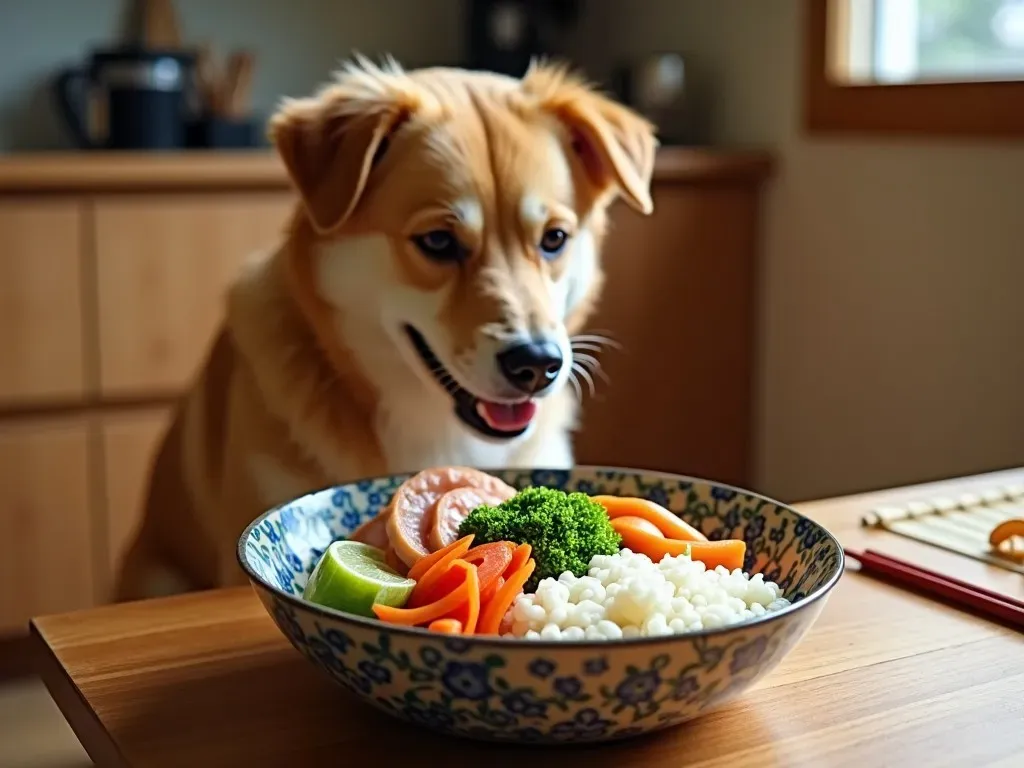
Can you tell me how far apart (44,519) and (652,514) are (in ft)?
5.52

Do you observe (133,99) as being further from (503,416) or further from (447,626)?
(447,626)

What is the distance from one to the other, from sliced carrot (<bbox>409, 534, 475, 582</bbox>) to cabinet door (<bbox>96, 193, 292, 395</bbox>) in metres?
1.56

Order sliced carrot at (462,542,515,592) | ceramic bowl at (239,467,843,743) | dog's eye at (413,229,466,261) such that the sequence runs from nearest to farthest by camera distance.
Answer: ceramic bowl at (239,467,843,743) → sliced carrot at (462,542,515,592) → dog's eye at (413,229,466,261)

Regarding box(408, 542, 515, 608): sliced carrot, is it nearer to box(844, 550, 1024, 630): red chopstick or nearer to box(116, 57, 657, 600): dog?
box(844, 550, 1024, 630): red chopstick

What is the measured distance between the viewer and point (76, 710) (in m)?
0.75

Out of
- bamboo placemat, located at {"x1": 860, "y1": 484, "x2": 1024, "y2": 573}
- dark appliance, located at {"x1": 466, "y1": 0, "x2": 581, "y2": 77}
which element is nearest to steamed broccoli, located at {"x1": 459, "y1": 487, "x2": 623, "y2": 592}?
bamboo placemat, located at {"x1": 860, "y1": 484, "x2": 1024, "y2": 573}

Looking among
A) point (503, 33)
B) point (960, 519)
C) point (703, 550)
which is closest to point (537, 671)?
point (703, 550)

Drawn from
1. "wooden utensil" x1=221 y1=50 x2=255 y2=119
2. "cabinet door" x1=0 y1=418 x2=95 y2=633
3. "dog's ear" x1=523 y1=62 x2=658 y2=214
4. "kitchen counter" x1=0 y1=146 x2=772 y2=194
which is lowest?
"cabinet door" x1=0 y1=418 x2=95 y2=633

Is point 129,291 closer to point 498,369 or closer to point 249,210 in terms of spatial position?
point 249,210

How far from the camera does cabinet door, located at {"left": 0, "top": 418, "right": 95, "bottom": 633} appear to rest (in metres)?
2.19

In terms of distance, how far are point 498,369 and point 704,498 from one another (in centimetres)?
48

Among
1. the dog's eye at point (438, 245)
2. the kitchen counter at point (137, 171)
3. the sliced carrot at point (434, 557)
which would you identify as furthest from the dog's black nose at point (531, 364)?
the kitchen counter at point (137, 171)

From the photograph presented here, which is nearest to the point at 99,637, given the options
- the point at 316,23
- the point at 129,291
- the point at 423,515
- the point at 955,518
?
the point at 423,515

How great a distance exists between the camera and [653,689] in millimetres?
620
